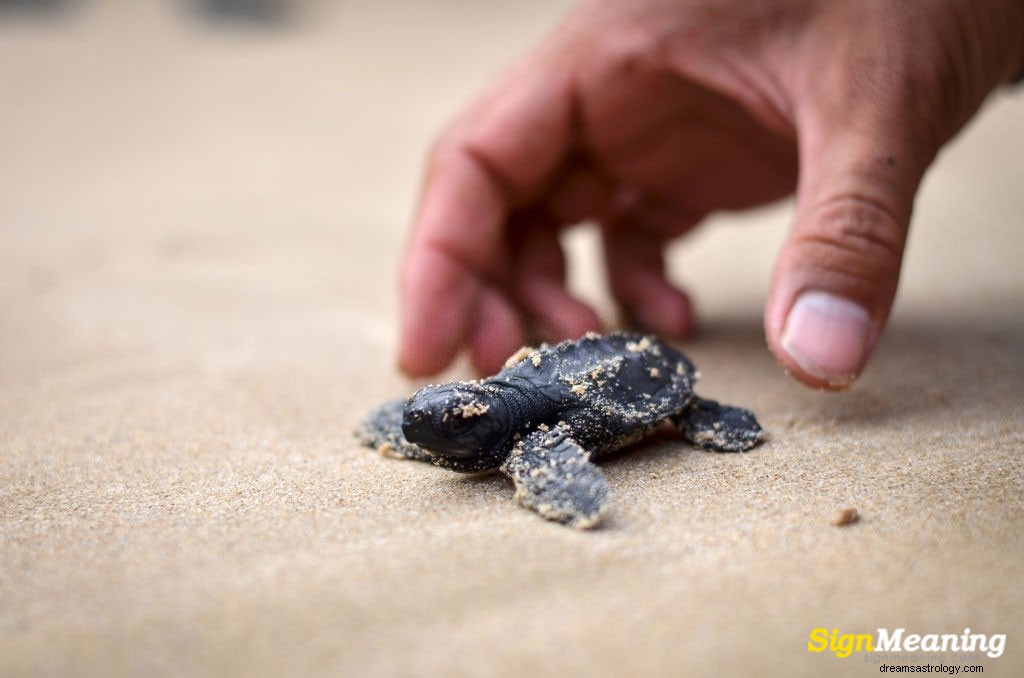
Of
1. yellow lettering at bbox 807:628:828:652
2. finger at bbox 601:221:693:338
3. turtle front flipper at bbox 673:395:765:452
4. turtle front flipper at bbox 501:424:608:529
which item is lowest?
finger at bbox 601:221:693:338

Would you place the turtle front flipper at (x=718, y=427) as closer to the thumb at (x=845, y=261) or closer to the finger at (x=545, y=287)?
the thumb at (x=845, y=261)

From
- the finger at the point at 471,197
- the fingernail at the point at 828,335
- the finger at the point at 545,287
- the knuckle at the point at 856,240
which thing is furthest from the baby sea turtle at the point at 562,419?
the finger at the point at 545,287

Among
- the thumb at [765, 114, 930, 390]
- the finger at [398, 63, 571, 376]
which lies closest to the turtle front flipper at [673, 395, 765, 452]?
the thumb at [765, 114, 930, 390]

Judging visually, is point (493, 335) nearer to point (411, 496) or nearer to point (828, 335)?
point (411, 496)

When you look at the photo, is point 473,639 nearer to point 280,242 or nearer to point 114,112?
point 280,242

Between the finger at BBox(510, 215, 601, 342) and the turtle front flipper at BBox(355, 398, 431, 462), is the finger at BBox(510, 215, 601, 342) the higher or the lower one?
the lower one

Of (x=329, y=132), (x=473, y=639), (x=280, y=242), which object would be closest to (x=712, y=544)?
(x=473, y=639)

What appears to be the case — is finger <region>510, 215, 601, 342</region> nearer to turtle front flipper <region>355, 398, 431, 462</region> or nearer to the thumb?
turtle front flipper <region>355, 398, 431, 462</region>
